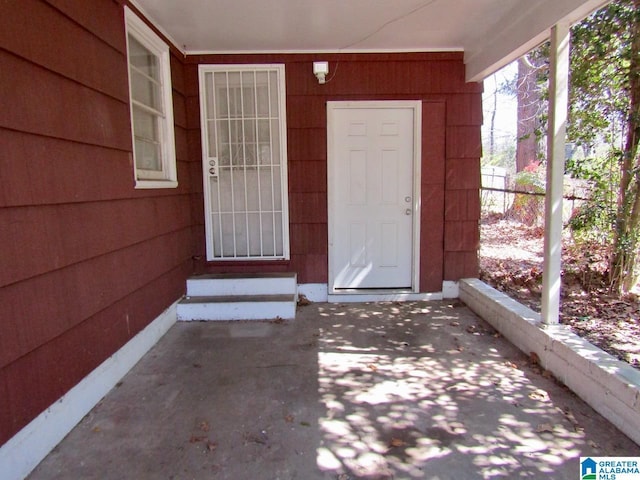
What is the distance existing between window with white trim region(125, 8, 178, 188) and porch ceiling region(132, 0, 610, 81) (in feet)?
0.60

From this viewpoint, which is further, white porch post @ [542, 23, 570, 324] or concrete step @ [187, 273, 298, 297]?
concrete step @ [187, 273, 298, 297]

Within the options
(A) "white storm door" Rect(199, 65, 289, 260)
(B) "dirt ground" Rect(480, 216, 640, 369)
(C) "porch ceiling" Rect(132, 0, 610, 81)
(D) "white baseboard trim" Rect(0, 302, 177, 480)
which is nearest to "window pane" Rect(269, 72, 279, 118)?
(A) "white storm door" Rect(199, 65, 289, 260)

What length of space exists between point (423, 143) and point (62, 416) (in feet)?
11.9

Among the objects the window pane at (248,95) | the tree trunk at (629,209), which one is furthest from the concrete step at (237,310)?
the tree trunk at (629,209)

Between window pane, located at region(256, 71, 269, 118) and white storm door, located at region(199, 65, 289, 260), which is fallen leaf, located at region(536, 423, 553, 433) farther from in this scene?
window pane, located at region(256, 71, 269, 118)

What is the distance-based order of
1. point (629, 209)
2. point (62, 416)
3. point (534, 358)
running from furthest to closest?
point (629, 209) → point (534, 358) → point (62, 416)

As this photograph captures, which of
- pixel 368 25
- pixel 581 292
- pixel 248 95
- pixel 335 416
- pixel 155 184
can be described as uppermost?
pixel 368 25

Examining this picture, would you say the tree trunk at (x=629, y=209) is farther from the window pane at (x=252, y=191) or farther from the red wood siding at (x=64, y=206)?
the red wood siding at (x=64, y=206)

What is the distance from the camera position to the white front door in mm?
4277

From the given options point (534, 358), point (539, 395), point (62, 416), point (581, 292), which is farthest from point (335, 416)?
point (581, 292)

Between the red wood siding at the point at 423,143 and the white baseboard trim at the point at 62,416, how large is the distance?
1677 mm

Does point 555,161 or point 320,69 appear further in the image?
point 320,69

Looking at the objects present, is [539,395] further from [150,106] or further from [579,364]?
[150,106]

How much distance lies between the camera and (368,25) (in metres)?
3.51
